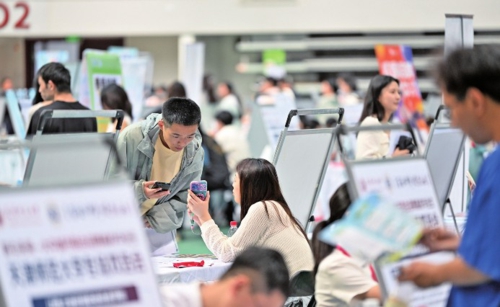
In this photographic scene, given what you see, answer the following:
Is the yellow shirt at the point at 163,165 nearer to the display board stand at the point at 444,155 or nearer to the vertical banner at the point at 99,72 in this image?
the display board stand at the point at 444,155

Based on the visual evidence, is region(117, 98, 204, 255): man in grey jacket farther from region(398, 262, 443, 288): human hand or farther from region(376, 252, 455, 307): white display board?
region(398, 262, 443, 288): human hand

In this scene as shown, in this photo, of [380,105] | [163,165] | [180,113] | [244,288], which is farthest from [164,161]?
[244,288]

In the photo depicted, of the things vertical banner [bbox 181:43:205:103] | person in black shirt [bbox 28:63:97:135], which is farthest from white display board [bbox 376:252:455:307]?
vertical banner [bbox 181:43:205:103]

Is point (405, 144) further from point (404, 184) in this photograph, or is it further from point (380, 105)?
point (404, 184)

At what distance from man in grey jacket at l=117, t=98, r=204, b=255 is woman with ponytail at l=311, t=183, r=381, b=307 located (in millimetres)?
1498

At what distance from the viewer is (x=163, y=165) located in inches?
198

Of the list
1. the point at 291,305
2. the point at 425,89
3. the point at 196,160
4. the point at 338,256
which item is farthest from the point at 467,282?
the point at 425,89

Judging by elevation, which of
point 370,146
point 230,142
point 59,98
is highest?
point 59,98

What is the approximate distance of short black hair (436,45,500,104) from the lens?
2.52 m

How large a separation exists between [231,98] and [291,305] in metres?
9.13

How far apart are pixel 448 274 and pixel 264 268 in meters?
0.55

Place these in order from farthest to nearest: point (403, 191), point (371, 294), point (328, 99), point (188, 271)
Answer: point (328, 99)
point (188, 271)
point (371, 294)
point (403, 191)

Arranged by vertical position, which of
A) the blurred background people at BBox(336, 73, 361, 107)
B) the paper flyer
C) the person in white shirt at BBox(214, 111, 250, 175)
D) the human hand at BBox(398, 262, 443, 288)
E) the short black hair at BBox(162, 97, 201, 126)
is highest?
the short black hair at BBox(162, 97, 201, 126)

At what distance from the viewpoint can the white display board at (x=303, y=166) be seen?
208 inches
